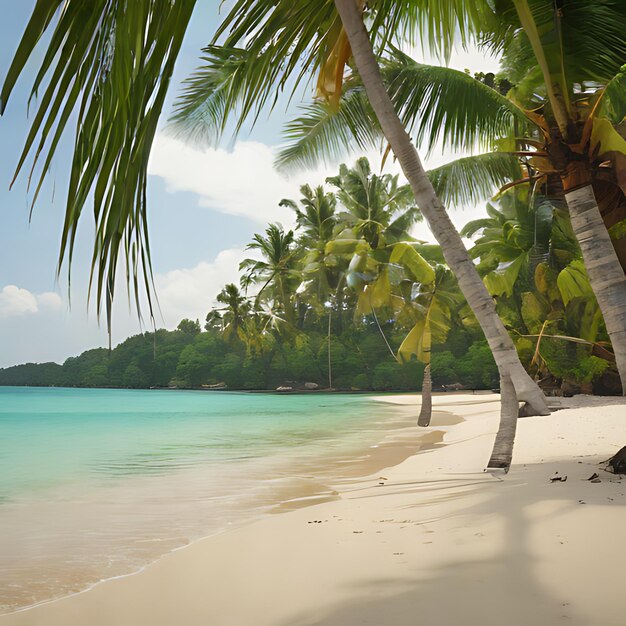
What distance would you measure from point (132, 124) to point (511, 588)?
1981 millimetres

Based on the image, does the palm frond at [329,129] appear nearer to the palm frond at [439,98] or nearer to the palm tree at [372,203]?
the palm frond at [439,98]

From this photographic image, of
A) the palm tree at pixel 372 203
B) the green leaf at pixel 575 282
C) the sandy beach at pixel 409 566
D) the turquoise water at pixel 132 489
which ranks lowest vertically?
the turquoise water at pixel 132 489

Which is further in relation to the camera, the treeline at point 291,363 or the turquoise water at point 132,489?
the treeline at point 291,363

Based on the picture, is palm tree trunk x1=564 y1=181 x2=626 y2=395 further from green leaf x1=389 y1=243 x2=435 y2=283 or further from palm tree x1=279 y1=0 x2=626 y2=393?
green leaf x1=389 y1=243 x2=435 y2=283

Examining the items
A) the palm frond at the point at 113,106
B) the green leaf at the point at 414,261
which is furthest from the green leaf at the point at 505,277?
the palm frond at the point at 113,106

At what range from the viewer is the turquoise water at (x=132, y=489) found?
4.20 m

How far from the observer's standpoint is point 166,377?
196ft

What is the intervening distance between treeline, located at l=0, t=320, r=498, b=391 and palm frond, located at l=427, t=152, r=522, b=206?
24.4 metres

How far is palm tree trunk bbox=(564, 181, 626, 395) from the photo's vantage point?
4.69 metres

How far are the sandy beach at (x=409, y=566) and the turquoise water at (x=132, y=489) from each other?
1.71ft

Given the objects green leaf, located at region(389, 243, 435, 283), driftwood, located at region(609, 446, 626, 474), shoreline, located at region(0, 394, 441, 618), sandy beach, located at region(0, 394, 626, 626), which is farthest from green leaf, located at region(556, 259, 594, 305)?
driftwood, located at region(609, 446, 626, 474)

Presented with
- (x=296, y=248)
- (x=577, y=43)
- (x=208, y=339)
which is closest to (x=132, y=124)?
(x=577, y=43)

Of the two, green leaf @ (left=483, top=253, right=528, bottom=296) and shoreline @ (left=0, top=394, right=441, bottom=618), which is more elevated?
green leaf @ (left=483, top=253, right=528, bottom=296)

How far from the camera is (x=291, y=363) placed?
46.1m
